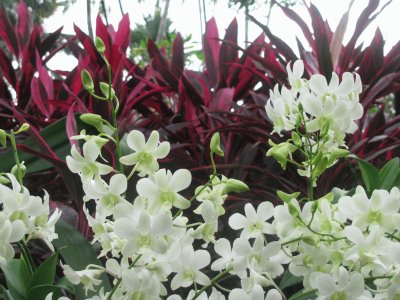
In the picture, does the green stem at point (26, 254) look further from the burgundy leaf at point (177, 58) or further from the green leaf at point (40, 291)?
the burgundy leaf at point (177, 58)

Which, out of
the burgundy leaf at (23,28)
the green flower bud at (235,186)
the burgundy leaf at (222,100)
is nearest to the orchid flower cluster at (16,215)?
the green flower bud at (235,186)

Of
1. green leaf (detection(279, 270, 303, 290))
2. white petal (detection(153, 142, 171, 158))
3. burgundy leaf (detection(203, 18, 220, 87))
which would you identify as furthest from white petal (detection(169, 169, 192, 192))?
burgundy leaf (detection(203, 18, 220, 87))

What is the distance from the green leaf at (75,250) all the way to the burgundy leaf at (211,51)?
58 cm

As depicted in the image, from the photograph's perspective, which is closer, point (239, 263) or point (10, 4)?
point (239, 263)

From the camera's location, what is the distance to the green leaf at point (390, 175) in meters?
0.71

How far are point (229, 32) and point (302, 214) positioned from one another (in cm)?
82

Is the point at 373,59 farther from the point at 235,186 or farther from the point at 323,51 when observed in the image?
the point at 235,186

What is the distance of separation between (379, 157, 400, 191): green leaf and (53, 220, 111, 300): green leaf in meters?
0.37

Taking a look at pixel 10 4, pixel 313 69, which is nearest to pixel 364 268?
pixel 313 69

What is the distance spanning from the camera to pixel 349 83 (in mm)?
545

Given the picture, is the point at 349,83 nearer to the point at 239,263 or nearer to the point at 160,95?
the point at 239,263

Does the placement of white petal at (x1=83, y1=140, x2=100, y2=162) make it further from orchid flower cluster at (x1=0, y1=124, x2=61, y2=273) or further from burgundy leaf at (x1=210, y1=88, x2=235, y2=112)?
burgundy leaf at (x1=210, y1=88, x2=235, y2=112)

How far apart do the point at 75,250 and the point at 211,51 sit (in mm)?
677

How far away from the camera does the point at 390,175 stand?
718 mm
